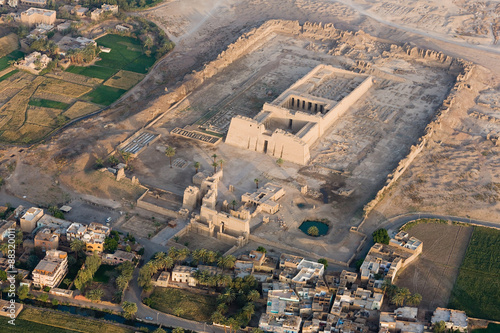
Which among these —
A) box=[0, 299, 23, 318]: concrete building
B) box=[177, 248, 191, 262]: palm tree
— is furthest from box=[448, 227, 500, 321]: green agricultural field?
box=[0, 299, 23, 318]: concrete building

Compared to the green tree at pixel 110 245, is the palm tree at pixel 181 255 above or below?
above

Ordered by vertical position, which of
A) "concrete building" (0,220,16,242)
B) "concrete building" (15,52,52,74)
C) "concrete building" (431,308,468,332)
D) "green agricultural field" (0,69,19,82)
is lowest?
"green agricultural field" (0,69,19,82)

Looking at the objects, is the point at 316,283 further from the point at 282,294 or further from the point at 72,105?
the point at 72,105

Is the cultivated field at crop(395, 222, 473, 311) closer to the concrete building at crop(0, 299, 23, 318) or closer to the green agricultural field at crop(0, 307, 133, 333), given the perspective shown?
the green agricultural field at crop(0, 307, 133, 333)

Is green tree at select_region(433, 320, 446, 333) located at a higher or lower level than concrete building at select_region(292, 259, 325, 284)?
higher

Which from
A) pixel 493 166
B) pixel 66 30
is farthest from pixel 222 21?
pixel 493 166

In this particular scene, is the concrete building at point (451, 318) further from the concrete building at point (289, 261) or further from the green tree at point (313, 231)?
the green tree at point (313, 231)

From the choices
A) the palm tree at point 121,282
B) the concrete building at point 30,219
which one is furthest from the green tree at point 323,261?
the concrete building at point 30,219
